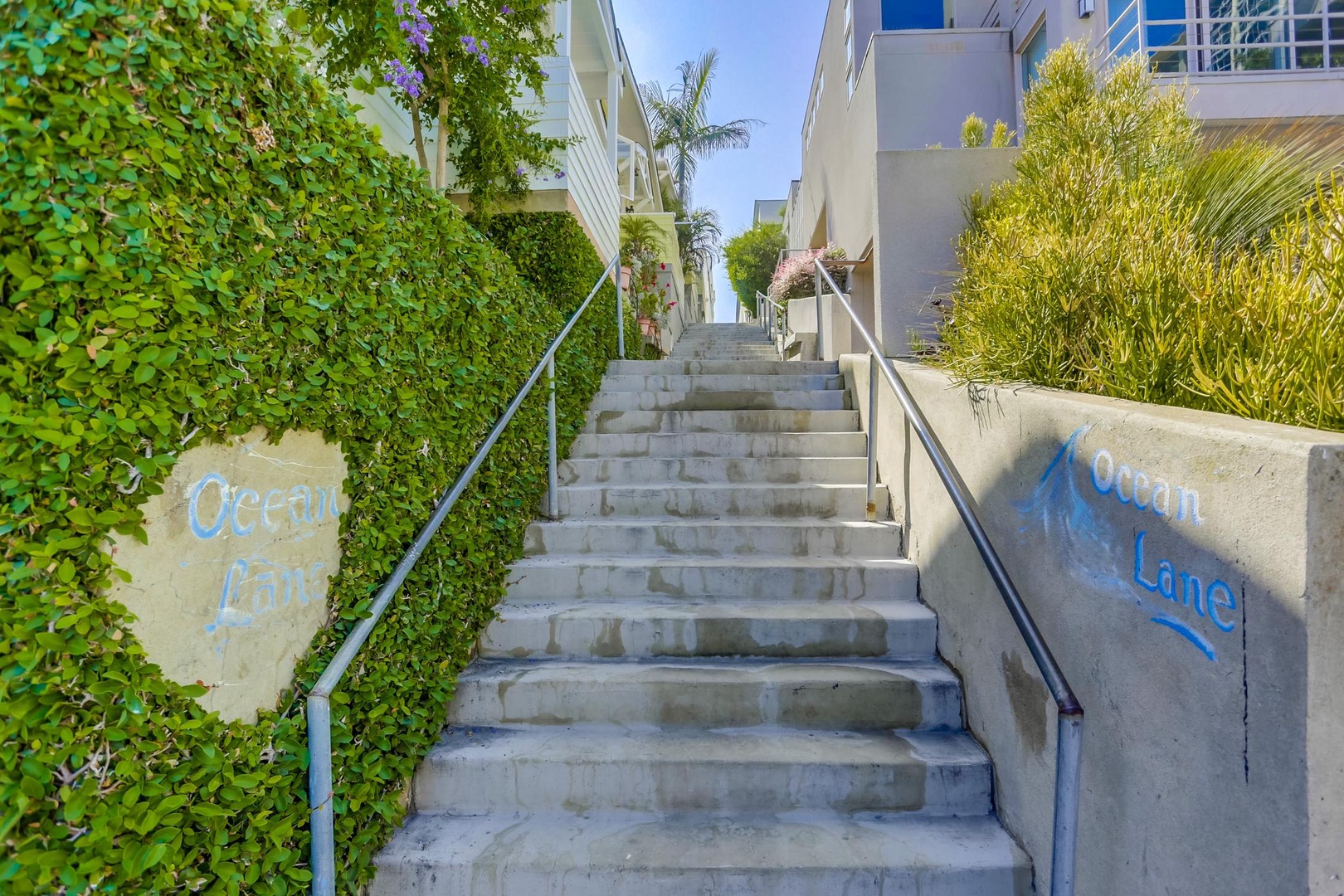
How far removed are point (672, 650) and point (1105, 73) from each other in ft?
17.3

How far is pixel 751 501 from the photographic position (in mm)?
3400

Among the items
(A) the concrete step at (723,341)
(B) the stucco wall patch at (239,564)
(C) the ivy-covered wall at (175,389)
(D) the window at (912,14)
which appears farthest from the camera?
(A) the concrete step at (723,341)

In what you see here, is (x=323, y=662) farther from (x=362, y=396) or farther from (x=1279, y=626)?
(x=1279, y=626)

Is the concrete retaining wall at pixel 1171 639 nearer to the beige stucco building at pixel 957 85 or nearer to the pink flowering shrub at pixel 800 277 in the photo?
the beige stucco building at pixel 957 85

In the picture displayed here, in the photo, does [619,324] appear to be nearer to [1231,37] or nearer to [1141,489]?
[1141,489]

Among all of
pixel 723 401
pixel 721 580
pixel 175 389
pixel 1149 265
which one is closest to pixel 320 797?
pixel 175 389

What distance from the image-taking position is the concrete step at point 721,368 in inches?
192

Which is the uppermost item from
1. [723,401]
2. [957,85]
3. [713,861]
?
[957,85]

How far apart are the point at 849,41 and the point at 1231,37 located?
4.66m

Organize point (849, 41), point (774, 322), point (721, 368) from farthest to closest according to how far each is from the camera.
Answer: point (774, 322) → point (849, 41) → point (721, 368)

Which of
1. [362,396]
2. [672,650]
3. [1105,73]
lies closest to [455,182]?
[362,396]

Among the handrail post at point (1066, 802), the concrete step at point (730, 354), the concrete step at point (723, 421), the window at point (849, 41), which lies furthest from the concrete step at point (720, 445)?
the window at point (849, 41)

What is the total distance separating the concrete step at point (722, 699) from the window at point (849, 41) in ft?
27.9

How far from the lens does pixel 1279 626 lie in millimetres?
1093
